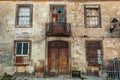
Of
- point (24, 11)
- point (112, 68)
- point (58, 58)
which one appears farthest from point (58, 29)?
point (112, 68)

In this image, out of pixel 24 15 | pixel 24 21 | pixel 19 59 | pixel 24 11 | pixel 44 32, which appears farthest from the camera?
pixel 24 11

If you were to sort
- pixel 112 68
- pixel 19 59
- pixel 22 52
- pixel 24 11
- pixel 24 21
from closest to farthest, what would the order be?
pixel 112 68, pixel 19 59, pixel 22 52, pixel 24 21, pixel 24 11

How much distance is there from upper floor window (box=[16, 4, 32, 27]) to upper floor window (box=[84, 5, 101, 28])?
15.5 ft

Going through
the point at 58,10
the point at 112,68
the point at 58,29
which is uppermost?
the point at 58,10

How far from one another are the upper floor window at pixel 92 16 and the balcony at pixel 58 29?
1754 millimetres

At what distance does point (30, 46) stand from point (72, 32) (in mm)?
3626

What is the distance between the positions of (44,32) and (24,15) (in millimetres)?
2267

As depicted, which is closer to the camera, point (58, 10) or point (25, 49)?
point (25, 49)

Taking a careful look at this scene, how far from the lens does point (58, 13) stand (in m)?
19.9

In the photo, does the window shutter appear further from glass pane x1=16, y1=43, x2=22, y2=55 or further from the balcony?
the balcony

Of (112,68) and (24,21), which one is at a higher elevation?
(24,21)

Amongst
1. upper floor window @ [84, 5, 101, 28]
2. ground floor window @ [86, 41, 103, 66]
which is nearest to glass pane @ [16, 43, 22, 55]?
ground floor window @ [86, 41, 103, 66]

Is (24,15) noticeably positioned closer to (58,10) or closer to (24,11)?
(24,11)

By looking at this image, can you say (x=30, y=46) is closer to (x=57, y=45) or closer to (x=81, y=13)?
(x=57, y=45)
